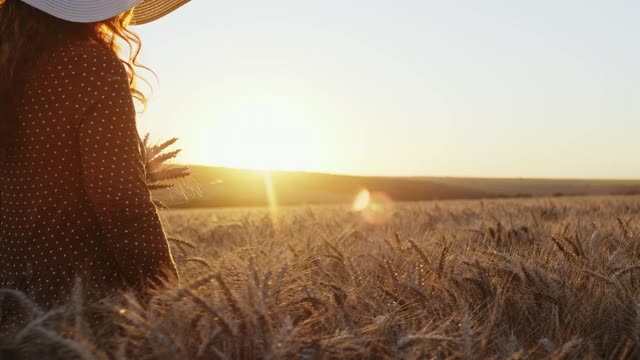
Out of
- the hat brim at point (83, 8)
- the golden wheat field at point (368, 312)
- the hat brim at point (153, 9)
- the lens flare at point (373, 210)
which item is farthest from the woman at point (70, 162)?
the lens flare at point (373, 210)

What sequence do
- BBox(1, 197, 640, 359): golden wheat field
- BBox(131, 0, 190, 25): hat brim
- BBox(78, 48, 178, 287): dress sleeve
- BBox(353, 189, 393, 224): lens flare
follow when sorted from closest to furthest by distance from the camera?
BBox(1, 197, 640, 359): golden wheat field, BBox(78, 48, 178, 287): dress sleeve, BBox(131, 0, 190, 25): hat brim, BBox(353, 189, 393, 224): lens flare

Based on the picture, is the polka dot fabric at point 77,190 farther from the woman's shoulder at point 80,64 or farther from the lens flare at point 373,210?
the lens flare at point 373,210

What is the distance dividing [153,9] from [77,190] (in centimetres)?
81

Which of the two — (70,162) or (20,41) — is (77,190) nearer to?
(70,162)

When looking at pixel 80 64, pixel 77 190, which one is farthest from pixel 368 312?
pixel 80 64

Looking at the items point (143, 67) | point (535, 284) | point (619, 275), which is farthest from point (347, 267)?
point (143, 67)

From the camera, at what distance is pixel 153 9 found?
7.72ft

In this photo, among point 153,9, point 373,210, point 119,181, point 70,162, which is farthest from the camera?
point 373,210

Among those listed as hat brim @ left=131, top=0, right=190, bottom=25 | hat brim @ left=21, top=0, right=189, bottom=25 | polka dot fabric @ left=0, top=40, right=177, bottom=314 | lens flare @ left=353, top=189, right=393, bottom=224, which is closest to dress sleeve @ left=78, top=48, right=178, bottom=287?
polka dot fabric @ left=0, top=40, right=177, bottom=314

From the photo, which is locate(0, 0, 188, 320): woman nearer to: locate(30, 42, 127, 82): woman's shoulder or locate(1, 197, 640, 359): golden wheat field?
locate(30, 42, 127, 82): woman's shoulder

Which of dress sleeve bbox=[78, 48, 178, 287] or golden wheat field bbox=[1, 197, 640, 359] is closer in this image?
golden wheat field bbox=[1, 197, 640, 359]

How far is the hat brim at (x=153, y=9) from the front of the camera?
232 cm

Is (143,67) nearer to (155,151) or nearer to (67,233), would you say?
(155,151)

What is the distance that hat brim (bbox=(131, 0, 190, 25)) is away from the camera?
2.32 metres
